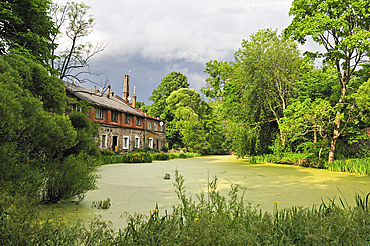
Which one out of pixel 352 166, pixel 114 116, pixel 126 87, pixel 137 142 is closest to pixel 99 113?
pixel 114 116

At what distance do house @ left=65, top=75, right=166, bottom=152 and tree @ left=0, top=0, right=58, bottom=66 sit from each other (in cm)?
560

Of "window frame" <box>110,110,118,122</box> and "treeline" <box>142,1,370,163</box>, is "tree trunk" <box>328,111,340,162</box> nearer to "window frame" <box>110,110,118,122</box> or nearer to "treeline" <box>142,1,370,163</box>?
"treeline" <box>142,1,370,163</box>

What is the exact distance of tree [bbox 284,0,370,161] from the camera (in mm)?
8156

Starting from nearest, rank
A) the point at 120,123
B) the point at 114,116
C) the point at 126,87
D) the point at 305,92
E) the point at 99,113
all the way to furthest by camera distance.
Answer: the point at 305,92, the point at 99,113, the point at 114,116, the point at 120,123, the point at 126,87

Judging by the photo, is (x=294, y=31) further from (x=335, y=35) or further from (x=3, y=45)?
(x=3, y=45)

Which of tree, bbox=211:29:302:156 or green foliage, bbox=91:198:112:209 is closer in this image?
green foliage, bbox=91:198:112:209

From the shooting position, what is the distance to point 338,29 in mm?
8430

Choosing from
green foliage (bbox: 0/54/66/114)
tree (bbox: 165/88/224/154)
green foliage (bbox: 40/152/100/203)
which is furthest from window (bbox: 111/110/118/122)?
green foliage (bbox: 40/152/100/203)

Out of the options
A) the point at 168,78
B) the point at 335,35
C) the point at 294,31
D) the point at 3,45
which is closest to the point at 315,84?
the point at 335,35

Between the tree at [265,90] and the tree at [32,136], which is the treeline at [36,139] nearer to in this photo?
the tree at [32,136]

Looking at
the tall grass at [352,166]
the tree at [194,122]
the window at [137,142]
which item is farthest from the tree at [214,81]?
the tall grass at [352,166]

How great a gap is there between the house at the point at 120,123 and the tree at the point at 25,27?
560 centimetres

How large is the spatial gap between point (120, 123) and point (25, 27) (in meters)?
11.5

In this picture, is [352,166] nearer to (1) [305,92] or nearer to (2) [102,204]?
(1) [305,92]
